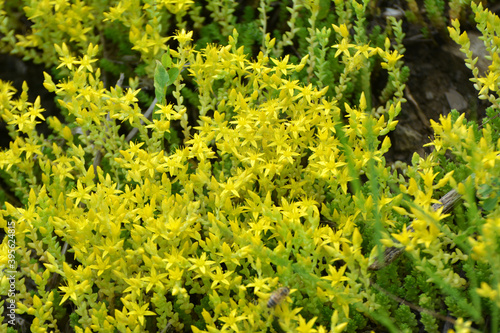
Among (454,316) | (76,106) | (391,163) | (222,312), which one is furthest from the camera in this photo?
(391,163)

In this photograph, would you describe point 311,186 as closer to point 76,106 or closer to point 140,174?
point 140,174

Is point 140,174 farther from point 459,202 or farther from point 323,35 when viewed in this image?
point 459,202

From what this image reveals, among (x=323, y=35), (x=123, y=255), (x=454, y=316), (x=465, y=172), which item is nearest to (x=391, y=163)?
(x=465, y=172)

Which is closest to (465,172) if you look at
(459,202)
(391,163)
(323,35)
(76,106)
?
(459,202)

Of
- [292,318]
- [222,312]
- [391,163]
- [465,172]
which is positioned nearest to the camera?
[292,318]

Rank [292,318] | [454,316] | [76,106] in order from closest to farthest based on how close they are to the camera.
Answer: [292,318] → [454,316] → [76,106]

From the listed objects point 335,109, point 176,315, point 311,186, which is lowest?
point 176,315

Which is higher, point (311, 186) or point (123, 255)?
point (311, 186)

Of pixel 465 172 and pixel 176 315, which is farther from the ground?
pixel 465 172

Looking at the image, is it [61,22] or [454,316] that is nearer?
[454,316]
